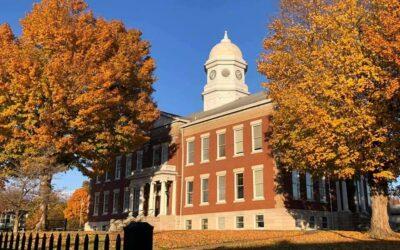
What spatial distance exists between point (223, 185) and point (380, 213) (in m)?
17.9

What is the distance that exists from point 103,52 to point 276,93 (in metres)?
11.9

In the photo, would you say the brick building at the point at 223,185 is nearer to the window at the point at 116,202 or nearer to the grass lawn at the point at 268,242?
the window at the point at 116,202

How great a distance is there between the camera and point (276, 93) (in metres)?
25.5

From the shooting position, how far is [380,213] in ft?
75.5

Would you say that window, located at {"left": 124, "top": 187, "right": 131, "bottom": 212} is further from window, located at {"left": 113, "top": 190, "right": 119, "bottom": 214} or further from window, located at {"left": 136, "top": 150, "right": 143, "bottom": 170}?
window, located at {"left": 136, "top": 150, "right": 143, "bottom": 170}

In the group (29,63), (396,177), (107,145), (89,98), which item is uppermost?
(29,63)

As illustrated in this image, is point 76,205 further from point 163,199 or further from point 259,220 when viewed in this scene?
point 259,220

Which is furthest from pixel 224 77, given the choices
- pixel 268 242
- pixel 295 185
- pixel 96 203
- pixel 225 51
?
pixel 268 242

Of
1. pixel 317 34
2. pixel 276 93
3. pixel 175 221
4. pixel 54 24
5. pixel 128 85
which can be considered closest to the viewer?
pixel 317 34

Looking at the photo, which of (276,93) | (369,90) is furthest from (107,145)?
(369,90)

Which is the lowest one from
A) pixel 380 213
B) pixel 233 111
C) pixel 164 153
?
pixel 380 213

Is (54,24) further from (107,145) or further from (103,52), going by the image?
(107,145)

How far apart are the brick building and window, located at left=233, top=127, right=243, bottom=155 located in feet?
0.30

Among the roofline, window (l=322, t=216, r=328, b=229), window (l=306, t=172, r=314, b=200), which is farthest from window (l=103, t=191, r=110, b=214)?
window (l=322, t=216, r=328, b=229)
